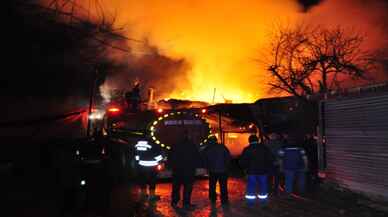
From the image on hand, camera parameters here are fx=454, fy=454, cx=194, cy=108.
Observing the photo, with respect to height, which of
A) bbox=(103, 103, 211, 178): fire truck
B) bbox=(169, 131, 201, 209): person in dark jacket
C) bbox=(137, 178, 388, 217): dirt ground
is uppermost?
bbox=(103, 103, 211, 178): fire truck

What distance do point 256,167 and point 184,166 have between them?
165cm

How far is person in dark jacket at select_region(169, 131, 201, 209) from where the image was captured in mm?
10468

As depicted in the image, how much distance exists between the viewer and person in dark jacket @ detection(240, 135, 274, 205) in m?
10.4

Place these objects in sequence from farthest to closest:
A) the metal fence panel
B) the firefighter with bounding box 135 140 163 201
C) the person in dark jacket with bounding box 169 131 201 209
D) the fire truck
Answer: the fire truck, the firefighter with bounding box 135 140 163 201, the person in dark jacket with bounding box 169 131 201 209, the metal fence panel

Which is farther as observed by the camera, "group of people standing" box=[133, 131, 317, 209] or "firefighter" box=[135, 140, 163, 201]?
"firefighter" box=[135, 140, 163, 201]

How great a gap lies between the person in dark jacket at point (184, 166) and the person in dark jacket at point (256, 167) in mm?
1148

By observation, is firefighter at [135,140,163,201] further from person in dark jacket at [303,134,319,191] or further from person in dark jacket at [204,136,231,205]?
person in dark jacket at [303,134,319,191]

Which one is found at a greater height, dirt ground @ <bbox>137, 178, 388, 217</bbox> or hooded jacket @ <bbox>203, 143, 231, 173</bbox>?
hooded jacket @ <bbox>203, 143, 231, 173</bbox>

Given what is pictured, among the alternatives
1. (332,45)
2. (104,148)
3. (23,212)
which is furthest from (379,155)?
(332,45)

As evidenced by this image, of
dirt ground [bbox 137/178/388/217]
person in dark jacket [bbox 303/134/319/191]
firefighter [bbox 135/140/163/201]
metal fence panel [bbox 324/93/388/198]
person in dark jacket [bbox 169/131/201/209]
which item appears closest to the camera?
dirt ground [bbox 137/178/388/217]

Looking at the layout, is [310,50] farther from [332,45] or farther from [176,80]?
[176,80]

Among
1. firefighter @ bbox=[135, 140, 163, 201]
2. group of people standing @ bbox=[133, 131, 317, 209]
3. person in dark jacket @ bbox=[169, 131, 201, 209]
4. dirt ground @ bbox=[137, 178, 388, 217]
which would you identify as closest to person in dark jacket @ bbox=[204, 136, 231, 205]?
group of people standing @ bbox=[133, 131, 317, 209]

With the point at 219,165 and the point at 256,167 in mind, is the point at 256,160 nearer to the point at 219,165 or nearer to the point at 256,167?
the point at 256,167

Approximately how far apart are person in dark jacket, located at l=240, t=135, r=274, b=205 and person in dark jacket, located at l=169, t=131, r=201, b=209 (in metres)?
1.15
